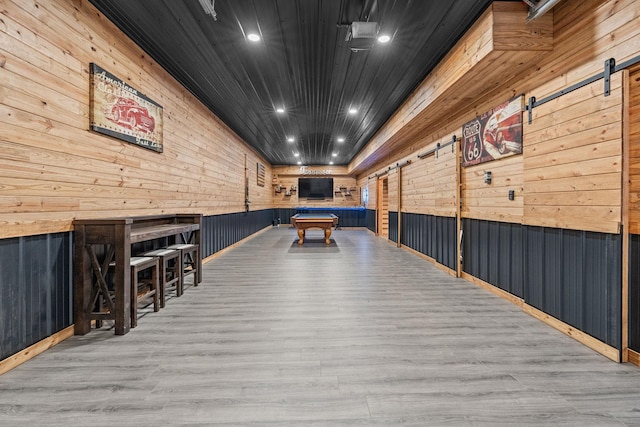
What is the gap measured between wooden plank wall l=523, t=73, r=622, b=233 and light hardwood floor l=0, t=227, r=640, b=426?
1108 millimetres

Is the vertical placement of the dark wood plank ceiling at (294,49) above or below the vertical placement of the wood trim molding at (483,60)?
above

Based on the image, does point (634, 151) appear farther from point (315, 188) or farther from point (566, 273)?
point (315, 188)

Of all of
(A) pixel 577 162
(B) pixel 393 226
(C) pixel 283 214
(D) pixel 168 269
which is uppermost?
(A) pixel 577 162

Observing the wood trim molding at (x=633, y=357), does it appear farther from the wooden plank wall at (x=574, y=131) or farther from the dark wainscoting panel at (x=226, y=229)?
the dark wainscoting panel at (x=226, y=229)

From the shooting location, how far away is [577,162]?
2.55 meters

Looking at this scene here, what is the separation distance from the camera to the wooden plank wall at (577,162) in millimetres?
2256

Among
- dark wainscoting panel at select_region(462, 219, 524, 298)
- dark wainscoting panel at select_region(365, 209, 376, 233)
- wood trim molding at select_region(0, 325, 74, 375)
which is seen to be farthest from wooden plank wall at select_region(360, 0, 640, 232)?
dark wainscoting panel at select_region(365, 209, 376, 233)

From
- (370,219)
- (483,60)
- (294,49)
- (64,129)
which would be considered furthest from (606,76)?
(370,219)

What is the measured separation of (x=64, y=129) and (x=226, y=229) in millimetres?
4791

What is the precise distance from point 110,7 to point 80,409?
3560 mm

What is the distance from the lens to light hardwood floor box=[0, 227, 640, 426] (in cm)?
164

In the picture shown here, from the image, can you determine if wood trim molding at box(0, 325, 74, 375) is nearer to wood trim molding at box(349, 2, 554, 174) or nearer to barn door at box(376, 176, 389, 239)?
wood trim molding at box(349, 2, 554, 174)

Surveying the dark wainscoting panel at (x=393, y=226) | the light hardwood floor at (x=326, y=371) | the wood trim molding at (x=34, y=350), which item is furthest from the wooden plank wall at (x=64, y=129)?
the dark wainscoting panel at (x=393, y=226)

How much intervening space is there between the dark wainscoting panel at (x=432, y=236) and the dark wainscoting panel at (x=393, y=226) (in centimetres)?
67
